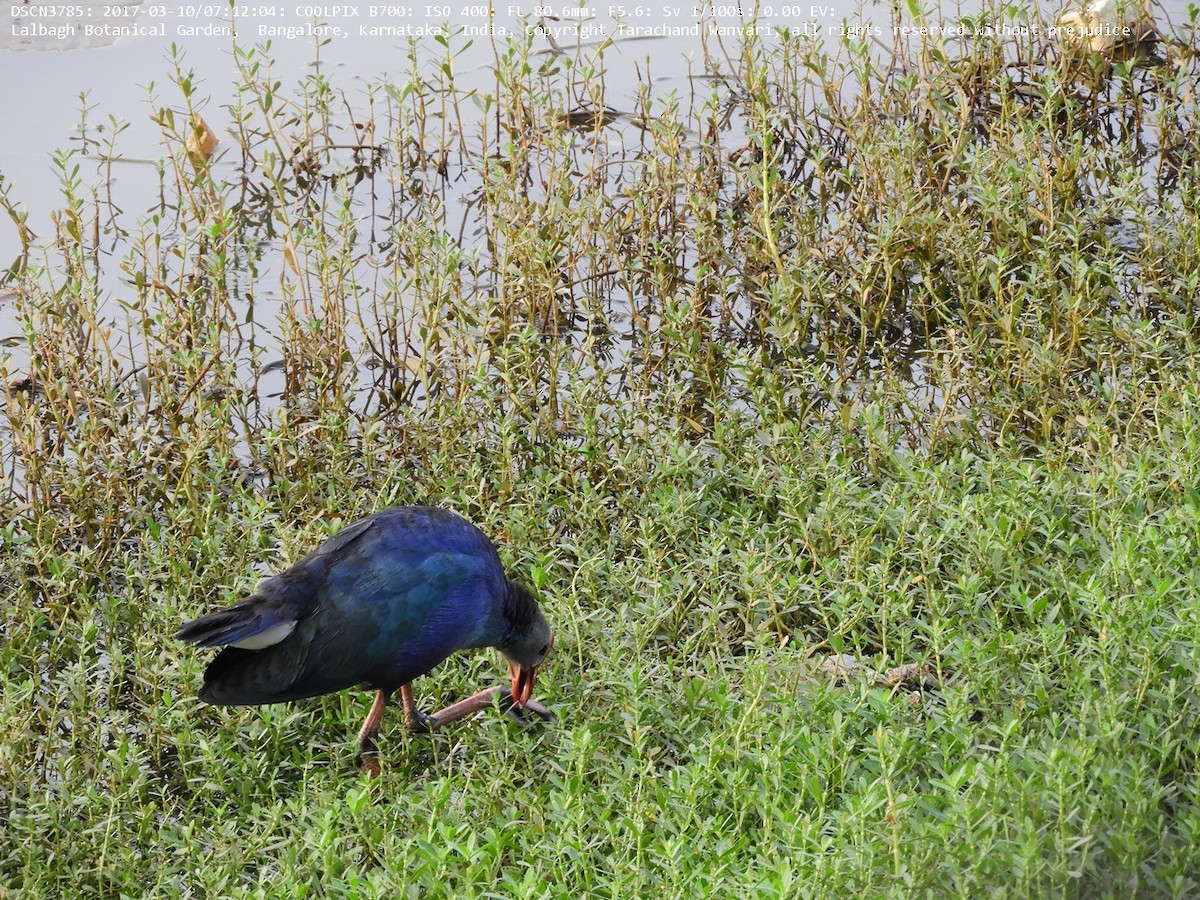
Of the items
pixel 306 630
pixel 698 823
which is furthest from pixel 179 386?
pixel 698 823

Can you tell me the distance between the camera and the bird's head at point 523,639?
3.66 meters

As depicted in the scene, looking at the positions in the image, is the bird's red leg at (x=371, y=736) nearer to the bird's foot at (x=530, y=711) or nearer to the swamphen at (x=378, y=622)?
the swamphen at (x=378, y=622)

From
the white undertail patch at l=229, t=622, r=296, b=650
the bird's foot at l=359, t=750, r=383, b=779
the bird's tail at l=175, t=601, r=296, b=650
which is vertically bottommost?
the bird's foot at l=359, t=750, r=383, b=779

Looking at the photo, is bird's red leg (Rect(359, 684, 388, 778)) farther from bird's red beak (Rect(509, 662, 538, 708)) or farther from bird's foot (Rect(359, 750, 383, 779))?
bird's red beak (Rect(509, 662, 538, 708))

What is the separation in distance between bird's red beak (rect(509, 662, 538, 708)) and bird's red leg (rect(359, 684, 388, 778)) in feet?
0.94

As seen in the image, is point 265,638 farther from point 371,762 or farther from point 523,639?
point 523,639

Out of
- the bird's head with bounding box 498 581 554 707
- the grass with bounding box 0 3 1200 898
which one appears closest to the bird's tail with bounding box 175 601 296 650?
the grass with bounding box 0 3 1200 898

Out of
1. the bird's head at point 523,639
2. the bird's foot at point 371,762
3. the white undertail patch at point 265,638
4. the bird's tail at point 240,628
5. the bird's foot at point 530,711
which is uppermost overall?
the bird's tail at point 240,628

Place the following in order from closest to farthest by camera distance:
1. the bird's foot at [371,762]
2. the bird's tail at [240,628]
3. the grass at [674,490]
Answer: the grass at [674,490]
the bird's tail at [240,628]
the bird's foot at [371,762]

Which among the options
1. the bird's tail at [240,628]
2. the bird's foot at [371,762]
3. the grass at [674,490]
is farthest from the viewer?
the bird's foot at [371,762]

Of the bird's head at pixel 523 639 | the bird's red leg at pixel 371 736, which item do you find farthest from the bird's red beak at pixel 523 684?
the bird's red leg at pixel 371 736

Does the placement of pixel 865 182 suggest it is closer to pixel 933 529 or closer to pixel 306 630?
pixel 933 529

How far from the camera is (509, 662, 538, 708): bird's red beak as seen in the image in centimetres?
371

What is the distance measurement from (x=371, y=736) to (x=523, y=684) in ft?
1.35
